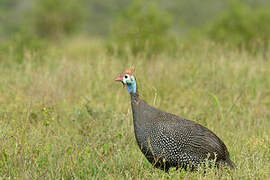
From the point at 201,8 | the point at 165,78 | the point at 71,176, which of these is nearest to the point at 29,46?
the point at 165,78

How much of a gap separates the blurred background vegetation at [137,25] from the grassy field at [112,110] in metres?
0.78

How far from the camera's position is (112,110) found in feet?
18.8

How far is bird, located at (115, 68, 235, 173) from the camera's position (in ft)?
13.7

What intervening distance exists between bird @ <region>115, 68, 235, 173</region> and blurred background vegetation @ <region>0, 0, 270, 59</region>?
2.23m

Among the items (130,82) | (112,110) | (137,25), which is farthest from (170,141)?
(137,25)

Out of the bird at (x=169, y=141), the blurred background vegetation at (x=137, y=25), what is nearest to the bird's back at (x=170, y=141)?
the bird at (x=169, y=141)

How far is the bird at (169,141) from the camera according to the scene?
13.7 ft

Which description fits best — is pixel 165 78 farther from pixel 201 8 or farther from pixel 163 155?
pixel 201 8

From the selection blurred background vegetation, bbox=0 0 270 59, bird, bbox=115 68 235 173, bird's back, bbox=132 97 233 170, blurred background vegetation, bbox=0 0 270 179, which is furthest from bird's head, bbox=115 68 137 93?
blurred background vegetation, bbox=0 0 270 59

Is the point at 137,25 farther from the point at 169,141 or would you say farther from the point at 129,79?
the point at 169,141

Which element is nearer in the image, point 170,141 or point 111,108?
point 170,141

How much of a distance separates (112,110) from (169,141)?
165 centimetres

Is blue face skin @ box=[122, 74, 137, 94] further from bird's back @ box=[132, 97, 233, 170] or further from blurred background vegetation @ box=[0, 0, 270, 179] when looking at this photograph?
blurred background vegetation @ box=[0, 0, 270, 179]

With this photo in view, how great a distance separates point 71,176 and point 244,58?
15.0ft
